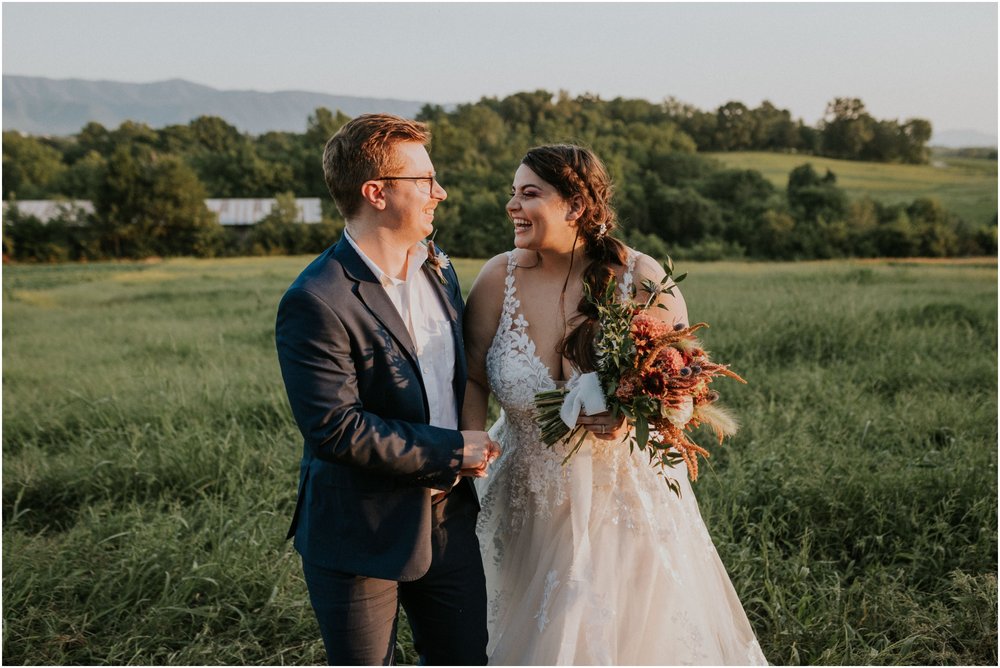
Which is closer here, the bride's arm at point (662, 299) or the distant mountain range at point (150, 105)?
the bride's arm at point (662, 299)

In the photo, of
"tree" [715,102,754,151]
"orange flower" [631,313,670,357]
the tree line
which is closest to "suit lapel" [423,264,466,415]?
"orange flower" [631,313,670,357]

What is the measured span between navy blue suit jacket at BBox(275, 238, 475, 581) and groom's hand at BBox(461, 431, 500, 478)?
0.09ft

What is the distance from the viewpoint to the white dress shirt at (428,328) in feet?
8.23

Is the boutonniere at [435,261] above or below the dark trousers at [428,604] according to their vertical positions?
above

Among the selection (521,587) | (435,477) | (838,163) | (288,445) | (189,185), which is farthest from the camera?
(838,163)

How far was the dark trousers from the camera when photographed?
2.40 metres

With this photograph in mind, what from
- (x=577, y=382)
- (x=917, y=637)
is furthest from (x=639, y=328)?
(x=917, y=637)

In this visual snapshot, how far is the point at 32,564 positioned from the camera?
3.95 m

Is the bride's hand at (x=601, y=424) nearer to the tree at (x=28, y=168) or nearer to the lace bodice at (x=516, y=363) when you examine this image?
the lace bodice at (x=516, y=363)

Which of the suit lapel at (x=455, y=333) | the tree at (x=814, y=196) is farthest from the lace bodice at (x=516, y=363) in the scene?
the tree at (x=814, y=196)

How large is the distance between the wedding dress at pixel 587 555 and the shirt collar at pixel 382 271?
0.56 m

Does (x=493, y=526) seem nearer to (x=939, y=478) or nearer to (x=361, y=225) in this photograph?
(x=361, y=225)

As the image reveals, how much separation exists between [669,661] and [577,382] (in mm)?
1059

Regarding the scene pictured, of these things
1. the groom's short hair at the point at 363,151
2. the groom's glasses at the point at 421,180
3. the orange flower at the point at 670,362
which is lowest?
the orange flower at the point at 670,362
